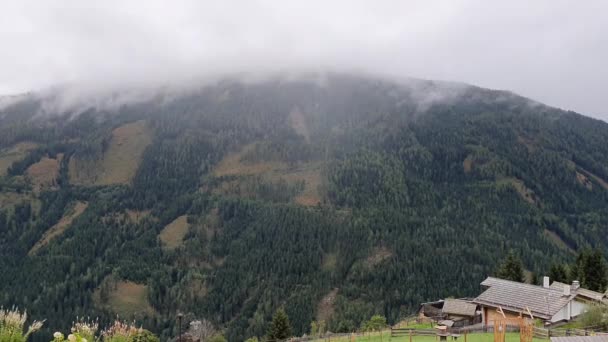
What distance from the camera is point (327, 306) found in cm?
15938

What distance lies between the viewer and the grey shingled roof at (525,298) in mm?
Answer: 59375

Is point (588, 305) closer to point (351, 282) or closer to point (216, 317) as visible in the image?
point (351, 282)

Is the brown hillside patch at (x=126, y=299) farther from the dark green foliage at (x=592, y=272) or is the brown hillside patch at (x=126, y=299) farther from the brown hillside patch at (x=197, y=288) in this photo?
the dark green foliage at (x=592, y=272)

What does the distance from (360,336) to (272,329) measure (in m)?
24.6

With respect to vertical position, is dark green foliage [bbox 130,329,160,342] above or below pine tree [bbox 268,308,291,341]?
above

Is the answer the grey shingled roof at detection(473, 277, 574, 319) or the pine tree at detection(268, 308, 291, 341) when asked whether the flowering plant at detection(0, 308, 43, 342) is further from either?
the pine tree at detection(268, 308, 291, 341)

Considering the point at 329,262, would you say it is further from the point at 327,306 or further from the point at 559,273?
the point at 559,273

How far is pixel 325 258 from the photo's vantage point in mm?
187250

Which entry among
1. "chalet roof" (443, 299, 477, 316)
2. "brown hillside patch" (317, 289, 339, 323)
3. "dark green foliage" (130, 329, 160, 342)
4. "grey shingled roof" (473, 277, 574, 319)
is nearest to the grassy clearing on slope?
"brown hillside patch" (317, 289, 339, 323)

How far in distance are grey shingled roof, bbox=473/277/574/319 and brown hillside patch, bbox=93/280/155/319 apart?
412ft

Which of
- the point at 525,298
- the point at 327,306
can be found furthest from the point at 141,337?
the point at 327,306

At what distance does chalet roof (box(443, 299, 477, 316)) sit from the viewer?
229 ft

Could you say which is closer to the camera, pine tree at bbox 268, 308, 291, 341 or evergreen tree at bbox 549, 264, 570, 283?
pine tree at bbox 268, 308, 291, 341

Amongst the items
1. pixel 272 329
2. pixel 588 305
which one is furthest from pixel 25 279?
pixel 588 305
